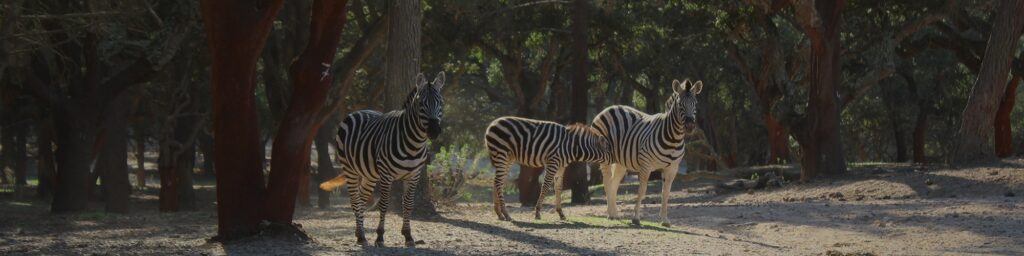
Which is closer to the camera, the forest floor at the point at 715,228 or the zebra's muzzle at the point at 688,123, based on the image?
the forest floor at the point at 715,228

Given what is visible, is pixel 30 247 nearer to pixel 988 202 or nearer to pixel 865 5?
pixel 988 202

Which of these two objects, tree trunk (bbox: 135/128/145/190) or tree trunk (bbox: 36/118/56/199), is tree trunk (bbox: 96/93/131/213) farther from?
tree trunk (bbox: 135/128/145/190)

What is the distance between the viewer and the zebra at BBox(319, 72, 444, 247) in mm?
13023

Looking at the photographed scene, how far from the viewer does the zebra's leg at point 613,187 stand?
61.3 ft

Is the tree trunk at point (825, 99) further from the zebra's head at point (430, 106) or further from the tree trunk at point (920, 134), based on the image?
the tree trunk at point (920, 134)

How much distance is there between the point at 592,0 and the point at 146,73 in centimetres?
1546

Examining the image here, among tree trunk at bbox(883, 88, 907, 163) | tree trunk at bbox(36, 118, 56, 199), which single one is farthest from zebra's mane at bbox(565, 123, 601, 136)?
tree trunk at bbox(883, 88, 907, 163)

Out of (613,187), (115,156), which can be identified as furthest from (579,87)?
(115,156)

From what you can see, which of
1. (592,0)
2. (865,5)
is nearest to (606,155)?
(865,5)

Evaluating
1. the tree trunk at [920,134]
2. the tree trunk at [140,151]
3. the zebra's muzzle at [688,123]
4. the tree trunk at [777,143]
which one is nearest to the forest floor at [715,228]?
the zebra's muzzle at [688,123]

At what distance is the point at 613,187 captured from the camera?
18.9m

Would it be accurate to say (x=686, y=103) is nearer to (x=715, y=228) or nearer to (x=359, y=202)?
(x=715, y=228)

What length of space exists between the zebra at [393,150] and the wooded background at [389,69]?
733 mm

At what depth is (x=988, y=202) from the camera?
17969mm
